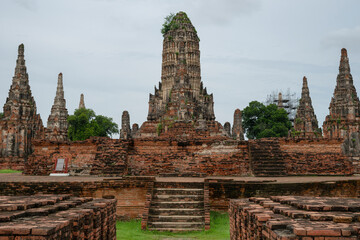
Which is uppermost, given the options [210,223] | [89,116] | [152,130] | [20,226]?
[89,116]

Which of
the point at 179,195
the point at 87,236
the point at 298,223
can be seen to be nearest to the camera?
the point at 298,223

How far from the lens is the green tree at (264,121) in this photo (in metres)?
55.3

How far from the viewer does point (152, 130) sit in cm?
3506

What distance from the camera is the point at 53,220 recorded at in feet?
13.8

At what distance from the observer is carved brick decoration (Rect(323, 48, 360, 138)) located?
3472 cm

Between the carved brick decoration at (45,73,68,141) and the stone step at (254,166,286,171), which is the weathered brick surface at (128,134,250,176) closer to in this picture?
the stone step at (254,166,286,171)

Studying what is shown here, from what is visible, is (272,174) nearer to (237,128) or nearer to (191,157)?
(191,157)

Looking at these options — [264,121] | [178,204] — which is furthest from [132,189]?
[264,121]

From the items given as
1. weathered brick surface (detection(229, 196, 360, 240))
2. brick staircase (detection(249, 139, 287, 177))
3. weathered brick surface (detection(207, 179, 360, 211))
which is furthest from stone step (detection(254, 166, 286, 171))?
weathered brick surface (detection(229, 196, 360, 240))

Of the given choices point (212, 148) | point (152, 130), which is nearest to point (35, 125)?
point (152, 130)

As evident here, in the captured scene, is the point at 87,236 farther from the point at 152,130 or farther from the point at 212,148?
the point at 152,130

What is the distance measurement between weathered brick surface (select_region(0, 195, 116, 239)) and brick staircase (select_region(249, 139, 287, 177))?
7.68m

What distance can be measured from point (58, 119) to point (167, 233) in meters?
27.7

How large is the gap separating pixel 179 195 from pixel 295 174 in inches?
231
